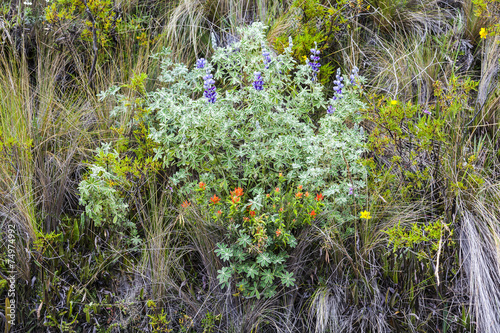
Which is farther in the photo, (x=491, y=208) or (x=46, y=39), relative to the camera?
(x=46, y=39)

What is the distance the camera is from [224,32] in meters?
3.85

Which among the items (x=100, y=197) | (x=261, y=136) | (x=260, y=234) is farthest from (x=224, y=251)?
(x=100, y=197)

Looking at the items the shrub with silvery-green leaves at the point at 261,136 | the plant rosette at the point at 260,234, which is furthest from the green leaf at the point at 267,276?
the shrub with silvery-green leaves at the point at 261,136

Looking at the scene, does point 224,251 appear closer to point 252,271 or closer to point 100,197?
point 252,271

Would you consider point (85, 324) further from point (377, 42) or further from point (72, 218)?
point (377, 42)

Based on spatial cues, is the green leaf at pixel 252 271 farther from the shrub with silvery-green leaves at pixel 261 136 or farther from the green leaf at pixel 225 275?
the shrub with silvery-green leaves at pixel 261 136

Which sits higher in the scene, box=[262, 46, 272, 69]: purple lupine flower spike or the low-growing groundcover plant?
box=[262, 46, 272, 69]: purple lupine flower spike

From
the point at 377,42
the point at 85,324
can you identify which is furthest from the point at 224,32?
the point at 85,324

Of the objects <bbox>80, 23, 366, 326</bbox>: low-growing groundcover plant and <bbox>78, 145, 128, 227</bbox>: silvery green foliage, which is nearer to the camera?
<bbox>80, 23, 366, 326</bbox>: low-growing groundcover plant

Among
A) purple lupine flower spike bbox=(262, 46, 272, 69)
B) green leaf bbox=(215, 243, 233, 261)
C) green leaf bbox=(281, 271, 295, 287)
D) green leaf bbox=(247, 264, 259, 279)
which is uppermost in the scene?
purple lupine flower spike bbox=(262, 46, 272, 69)

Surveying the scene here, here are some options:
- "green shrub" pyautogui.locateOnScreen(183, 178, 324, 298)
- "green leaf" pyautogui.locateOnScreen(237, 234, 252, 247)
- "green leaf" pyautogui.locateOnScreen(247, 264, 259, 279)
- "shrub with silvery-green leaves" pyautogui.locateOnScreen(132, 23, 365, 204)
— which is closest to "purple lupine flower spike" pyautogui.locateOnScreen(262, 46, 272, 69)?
"shrub with silvery-green leaves" pyautogui.locateOnScreen(132, 23, 365, 204)

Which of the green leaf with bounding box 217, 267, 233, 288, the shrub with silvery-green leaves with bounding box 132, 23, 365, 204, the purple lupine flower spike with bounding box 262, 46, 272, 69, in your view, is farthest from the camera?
the purple lupine flower spike with bounding box 262, 46, 272, 69

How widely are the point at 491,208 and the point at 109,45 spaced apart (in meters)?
3.03

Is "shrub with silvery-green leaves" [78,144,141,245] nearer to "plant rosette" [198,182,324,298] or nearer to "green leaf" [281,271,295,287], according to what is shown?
"plant rosette" [198,182,324,298]
